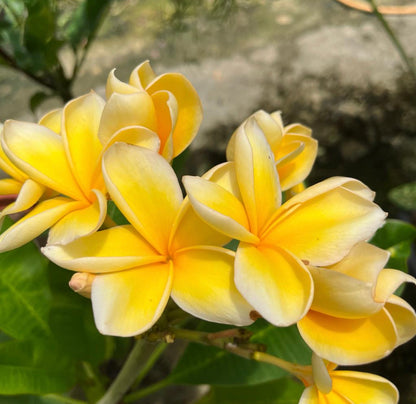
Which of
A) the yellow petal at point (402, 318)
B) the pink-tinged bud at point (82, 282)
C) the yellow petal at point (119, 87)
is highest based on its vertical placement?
the yellow petal at point (119, 87)

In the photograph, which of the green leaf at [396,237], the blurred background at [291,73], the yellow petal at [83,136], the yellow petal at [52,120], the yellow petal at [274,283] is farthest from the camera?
the blurred background at [291,73]

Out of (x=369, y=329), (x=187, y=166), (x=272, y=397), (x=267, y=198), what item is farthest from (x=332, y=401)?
(x=187, y=166)

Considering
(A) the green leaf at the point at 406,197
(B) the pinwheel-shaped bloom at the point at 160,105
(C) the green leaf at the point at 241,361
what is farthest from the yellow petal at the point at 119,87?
(A) the green leaf at the point at 406,197

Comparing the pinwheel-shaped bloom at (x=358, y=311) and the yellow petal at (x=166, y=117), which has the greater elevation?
the yellow petal at (x=166, y=117)

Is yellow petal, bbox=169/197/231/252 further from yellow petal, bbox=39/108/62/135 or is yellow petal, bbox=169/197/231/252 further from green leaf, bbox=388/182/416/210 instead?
green leaf, bbox=388/182/416/210

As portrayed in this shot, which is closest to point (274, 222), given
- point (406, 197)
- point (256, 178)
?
point (256, 178)

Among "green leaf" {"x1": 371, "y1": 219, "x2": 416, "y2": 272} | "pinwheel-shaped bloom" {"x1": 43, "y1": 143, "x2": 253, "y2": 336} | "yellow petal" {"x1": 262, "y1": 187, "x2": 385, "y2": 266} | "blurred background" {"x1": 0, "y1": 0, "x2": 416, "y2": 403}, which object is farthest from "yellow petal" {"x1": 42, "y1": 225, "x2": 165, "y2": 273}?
"blurred background" {"x1": 0, "y1": 0, "x2": 416, "y2": 403}

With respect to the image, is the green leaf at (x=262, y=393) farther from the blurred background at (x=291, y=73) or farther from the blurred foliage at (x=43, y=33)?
the blurred background at (x=291, y=73)
